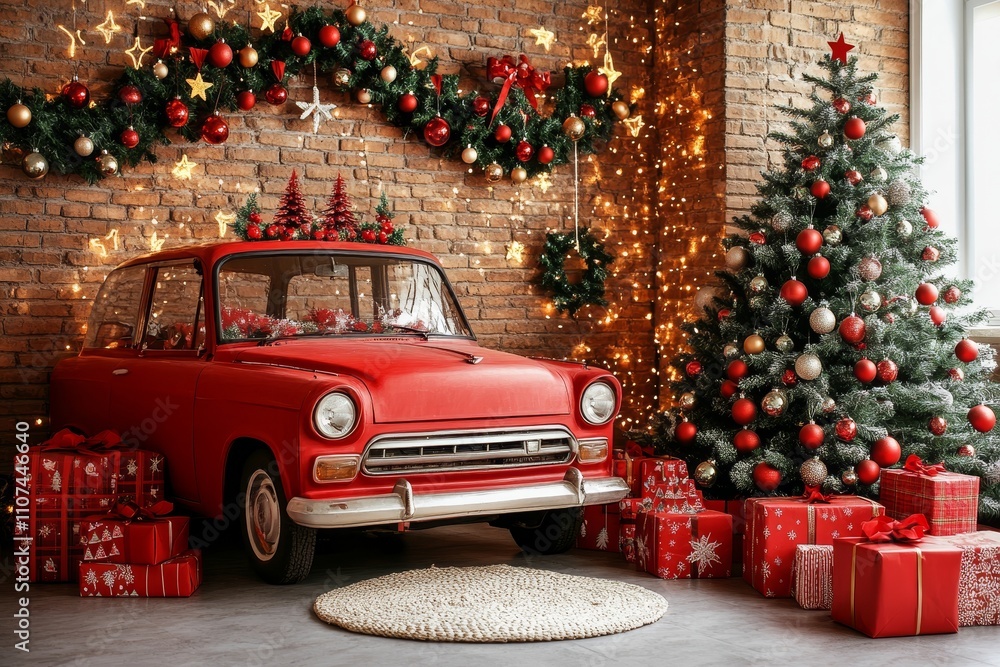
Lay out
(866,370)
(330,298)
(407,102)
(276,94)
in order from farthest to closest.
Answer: (407,102) → (276,94) → (866,370) → (330,298)

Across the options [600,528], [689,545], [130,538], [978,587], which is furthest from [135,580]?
[978,587]

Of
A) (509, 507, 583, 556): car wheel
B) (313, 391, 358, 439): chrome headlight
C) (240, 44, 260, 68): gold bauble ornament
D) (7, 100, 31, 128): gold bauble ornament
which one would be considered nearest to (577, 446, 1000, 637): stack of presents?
(509, 507, 583, 556): car wheel

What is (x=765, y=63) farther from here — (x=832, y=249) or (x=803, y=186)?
(x=832, y=249)

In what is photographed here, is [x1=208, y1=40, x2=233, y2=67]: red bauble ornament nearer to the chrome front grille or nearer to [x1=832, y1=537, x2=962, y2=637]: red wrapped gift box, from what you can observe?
the chrome front grille

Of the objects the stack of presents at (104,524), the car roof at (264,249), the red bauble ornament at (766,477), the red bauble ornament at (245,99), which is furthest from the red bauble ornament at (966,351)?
the red bauble ornament at (245,99)

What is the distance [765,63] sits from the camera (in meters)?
7.02

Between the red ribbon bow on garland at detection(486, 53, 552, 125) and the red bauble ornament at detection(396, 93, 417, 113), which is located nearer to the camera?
the red bauble ornament at detection(396, 93, 417, 113)

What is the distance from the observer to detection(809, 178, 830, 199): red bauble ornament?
5461 mm

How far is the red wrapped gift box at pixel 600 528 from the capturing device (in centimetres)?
514

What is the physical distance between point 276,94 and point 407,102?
895 millimetres

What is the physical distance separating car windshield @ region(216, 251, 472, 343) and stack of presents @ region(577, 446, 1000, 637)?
128cm

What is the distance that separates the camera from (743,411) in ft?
17.3

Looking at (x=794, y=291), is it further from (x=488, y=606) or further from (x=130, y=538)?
(x=130, y=538)

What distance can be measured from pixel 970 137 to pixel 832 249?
232cm
